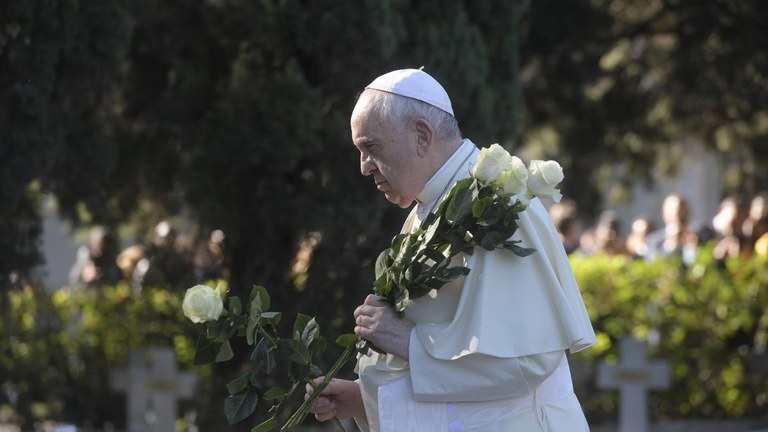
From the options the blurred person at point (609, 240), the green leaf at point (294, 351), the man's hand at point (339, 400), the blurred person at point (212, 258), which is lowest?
the blurred person at point (609, 240)

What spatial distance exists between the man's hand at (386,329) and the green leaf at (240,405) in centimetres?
38

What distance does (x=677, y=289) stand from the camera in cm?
1068

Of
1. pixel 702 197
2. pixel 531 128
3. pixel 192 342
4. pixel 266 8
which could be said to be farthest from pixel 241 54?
pixel 702 197

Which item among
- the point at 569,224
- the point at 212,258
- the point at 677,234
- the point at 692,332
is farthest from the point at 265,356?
the point at 677,234

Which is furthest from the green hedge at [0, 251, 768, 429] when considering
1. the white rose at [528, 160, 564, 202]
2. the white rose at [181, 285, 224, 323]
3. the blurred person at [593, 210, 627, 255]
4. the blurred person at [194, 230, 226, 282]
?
the white rose at [528, 160, 564, 202]

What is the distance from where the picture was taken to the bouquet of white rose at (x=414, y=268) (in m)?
3.28

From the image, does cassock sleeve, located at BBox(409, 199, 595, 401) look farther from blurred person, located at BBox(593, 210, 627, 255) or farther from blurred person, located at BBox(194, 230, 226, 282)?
blurred person, located at BBox(593, 210, 627, 255)

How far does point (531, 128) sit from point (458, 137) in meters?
7.05

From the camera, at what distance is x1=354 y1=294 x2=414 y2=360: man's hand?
3.33 metres

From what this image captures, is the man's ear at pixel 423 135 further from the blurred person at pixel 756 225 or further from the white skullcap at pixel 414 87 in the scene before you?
the blurred person at pixel 756 225

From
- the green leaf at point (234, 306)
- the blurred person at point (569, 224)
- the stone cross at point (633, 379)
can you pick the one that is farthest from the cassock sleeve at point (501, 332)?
the blurred person at point (569, 224)

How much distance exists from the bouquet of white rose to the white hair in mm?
187

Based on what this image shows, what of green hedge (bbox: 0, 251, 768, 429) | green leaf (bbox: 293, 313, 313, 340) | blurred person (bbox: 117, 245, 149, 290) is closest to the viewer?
green leaf (bbox: 293, 313, 313, 340)

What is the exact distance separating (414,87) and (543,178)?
416mm
